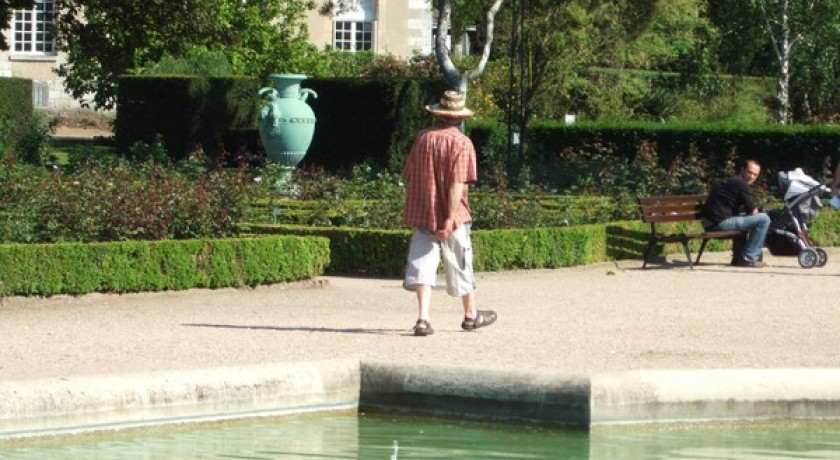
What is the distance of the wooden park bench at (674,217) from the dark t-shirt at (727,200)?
Result: 169 mm

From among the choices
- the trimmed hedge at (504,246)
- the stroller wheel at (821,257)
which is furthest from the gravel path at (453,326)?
the stroller wheel at (821,257)

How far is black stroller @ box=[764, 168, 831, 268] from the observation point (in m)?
17.1

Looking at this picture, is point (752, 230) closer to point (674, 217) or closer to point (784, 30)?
point (674, 217)

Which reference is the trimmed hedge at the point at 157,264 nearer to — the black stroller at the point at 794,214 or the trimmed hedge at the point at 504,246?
the trimmed hedge at the point at 504,246

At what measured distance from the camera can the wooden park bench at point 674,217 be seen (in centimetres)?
1667

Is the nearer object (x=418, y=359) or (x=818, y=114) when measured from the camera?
(x=418, y=359)

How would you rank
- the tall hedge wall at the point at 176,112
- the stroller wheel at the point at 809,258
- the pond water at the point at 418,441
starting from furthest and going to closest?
the tall hedge wall at the point at 176,112
the stroller wheel at the point at 809,258
the pond water at the point at 418,441

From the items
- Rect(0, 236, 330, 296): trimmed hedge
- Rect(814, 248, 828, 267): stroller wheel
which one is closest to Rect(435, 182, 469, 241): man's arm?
Rect(0, 236, 330, 296): trimmed hedge

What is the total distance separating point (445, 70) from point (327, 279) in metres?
12.0

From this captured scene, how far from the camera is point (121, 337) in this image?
10938mm

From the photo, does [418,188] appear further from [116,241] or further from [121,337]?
[116,241]

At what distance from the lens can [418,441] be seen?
8.52m

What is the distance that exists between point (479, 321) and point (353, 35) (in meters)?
41.0

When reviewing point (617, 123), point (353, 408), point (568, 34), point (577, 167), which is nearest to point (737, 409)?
point (353, 408)
